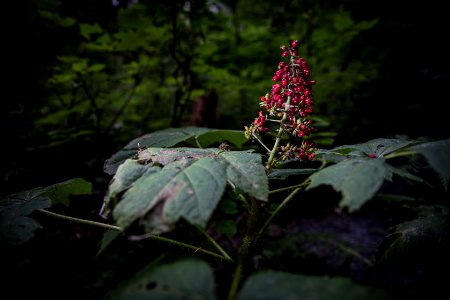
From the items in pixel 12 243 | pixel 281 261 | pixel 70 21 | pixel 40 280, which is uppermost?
pixel 70 21

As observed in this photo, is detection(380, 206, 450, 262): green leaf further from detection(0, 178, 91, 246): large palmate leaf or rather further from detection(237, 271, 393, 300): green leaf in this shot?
detection(0, 178, 91, 246): large palmate leaf

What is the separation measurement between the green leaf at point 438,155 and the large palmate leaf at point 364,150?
0.18 meters

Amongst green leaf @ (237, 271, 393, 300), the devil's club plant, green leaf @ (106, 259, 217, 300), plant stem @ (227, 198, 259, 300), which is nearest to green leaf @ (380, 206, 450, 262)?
the devil's club plant

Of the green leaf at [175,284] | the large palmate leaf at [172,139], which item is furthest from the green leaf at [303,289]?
the large palmate leaf at [172,139]

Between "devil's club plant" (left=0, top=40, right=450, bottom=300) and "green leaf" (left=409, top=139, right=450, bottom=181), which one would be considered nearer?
"devil's club plant" (left=0, top=40, right=450, bottom=300)

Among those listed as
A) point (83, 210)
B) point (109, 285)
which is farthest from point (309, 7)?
point (109, 285)

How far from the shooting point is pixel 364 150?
1.40 metres

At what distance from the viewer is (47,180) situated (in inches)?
135

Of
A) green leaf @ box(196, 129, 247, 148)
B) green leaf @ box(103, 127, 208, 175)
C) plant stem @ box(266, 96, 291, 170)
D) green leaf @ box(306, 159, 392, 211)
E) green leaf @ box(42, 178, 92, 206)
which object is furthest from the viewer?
green leaf @ box(196, 129, 247, 148)

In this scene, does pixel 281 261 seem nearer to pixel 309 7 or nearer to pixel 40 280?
pixel 40 280

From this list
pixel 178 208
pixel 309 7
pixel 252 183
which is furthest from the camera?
pixel 309 7

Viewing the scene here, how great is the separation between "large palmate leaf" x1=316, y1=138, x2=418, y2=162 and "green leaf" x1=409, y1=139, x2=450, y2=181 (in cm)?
18

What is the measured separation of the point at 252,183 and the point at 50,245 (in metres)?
2.67

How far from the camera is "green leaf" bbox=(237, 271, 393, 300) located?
750mm
